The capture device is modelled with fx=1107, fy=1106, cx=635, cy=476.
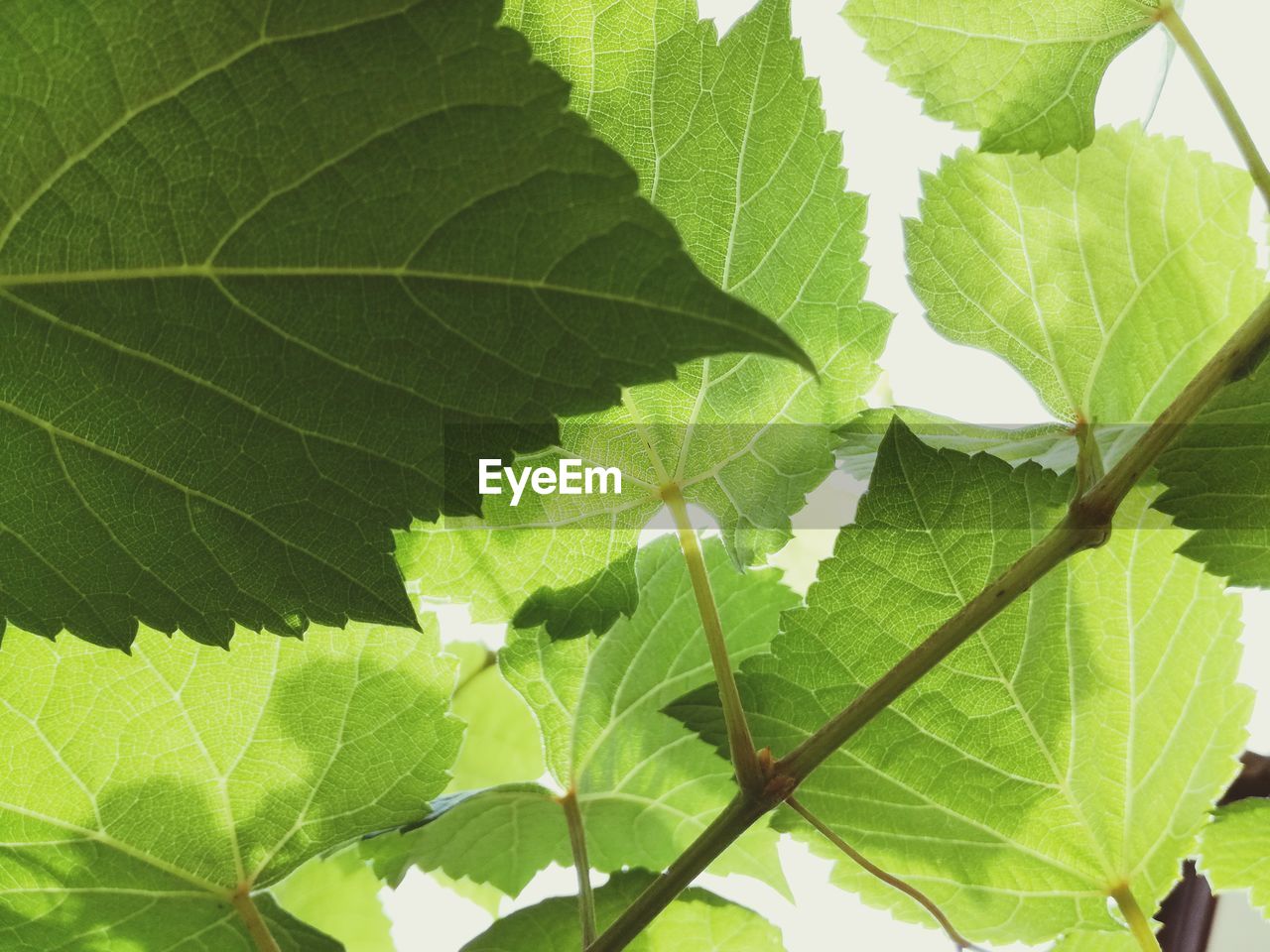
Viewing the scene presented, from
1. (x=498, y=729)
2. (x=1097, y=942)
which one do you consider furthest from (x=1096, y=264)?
(x=498, y=729)

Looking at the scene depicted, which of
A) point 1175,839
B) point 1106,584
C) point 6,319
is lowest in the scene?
point 1175,839

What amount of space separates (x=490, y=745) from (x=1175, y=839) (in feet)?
1.21

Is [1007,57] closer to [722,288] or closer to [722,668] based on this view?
[722,288]

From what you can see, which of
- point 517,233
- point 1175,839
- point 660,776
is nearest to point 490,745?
point 660,776

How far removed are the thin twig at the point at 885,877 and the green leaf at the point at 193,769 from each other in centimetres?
14

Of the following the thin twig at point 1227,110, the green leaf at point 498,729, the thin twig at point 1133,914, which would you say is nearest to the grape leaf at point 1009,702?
the thin twig at point 1133,914

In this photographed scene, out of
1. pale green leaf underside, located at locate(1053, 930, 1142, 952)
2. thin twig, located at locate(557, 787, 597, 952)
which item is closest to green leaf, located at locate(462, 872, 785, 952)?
thin twig, located at locate(557, 787, 597, 952)

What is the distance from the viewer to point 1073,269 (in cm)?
46

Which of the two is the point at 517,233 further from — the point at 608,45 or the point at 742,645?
the point at 742,645

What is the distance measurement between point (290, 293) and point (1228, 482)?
32 cm

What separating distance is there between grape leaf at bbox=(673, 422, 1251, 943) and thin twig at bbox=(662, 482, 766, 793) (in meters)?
0.02

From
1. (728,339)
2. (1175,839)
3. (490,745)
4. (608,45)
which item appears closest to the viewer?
(728,339)

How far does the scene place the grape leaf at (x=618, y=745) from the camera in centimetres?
50

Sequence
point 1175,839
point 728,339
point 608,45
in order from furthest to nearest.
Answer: point 1175,839, point 608,45, point 728,339
